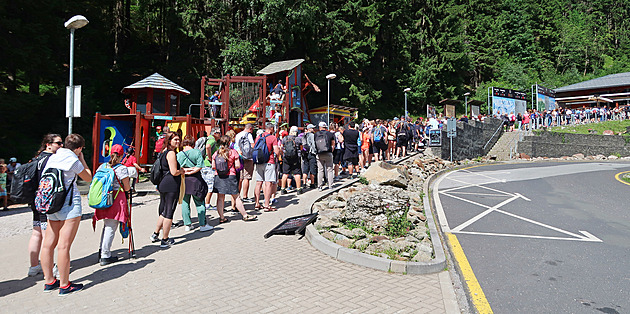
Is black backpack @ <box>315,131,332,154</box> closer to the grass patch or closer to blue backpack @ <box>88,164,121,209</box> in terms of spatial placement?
blue backpack @ <box>88,164,121,209</box>

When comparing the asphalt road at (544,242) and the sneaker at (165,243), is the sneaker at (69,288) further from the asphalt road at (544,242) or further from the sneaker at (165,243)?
the asphalt road at (544,242)

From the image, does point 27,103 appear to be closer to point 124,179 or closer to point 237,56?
point 237,56

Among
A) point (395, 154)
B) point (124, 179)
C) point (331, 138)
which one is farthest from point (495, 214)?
point (395, 154)

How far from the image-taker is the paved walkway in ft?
13.7

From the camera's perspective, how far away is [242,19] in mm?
31688

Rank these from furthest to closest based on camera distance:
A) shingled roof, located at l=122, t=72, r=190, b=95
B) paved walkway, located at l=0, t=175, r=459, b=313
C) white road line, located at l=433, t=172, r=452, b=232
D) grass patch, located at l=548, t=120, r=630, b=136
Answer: grass patch, located at l=548, t=120, r=630, b=136 → shingled roof, located at l=122, t=72, r=190, b=95 → white road line, located at l=433, t=172, r=452, b=232 → paved walkway, located at l=0, t=175, r=459, b=313

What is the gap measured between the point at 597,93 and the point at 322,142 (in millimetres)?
59458

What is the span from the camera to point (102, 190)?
5.29 metres

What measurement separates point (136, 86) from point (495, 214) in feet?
48.6

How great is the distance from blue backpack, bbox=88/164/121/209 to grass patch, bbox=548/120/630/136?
39464 millimetres

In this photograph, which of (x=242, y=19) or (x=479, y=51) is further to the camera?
(x=479, y=51)

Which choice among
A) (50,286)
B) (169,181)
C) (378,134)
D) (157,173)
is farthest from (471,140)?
(50,286)

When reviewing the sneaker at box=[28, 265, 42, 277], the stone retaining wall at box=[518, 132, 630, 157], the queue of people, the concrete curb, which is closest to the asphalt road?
the concrete curb

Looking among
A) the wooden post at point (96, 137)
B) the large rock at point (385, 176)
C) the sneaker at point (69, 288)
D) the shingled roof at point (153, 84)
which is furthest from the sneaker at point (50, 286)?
the shingled roof at point (153, 84)
